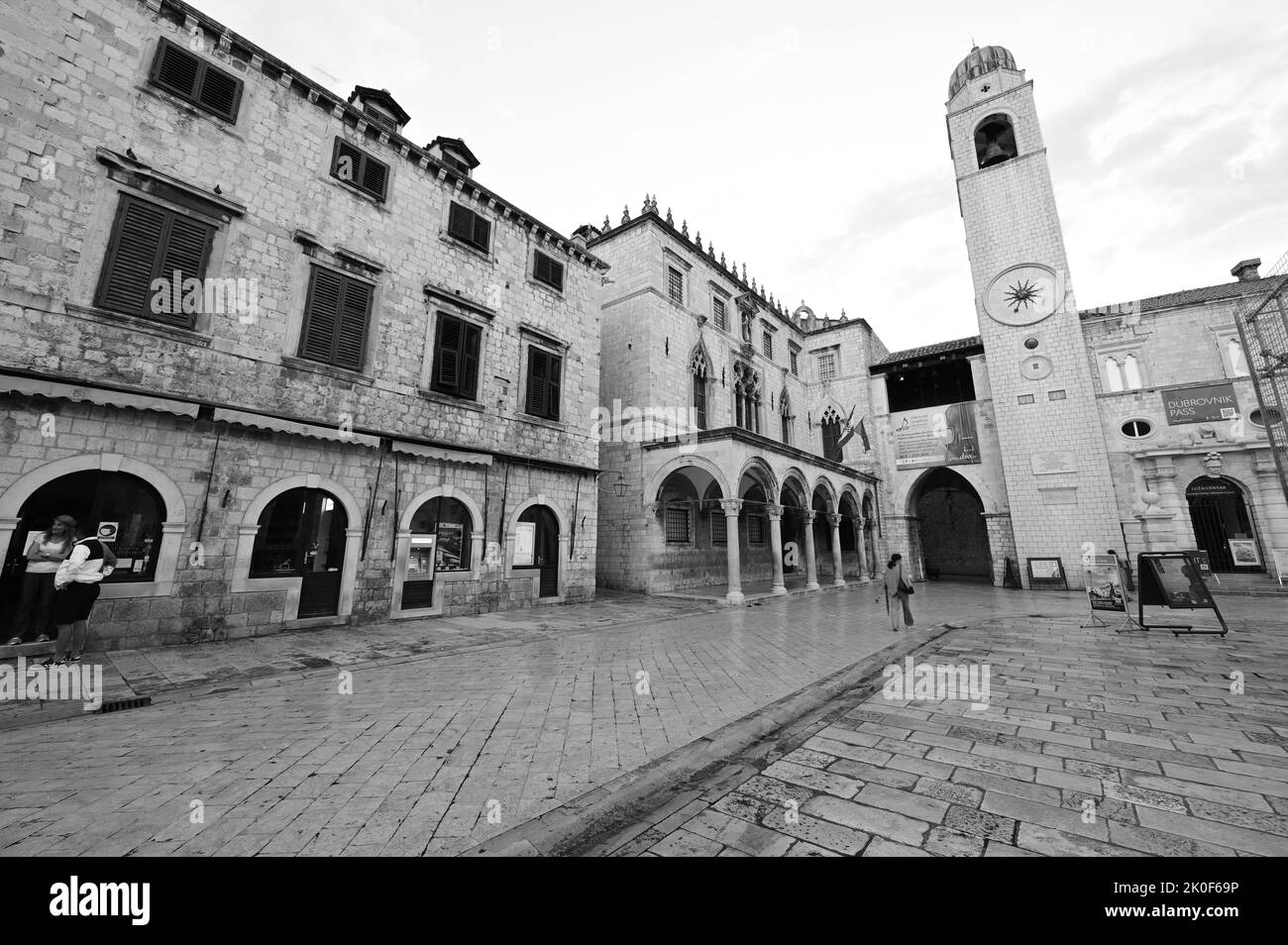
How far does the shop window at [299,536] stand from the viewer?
28.9ft

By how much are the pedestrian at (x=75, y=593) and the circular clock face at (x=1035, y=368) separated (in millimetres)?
26521

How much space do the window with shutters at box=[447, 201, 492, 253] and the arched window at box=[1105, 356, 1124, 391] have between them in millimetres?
23069

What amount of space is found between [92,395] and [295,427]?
249cm

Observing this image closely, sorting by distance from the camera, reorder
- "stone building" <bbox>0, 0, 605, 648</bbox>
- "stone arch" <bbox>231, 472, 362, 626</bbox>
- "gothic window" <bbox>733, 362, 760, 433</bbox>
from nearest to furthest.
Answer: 1. "stone building" <bbox>0, 0, 605, 648</bbox>
2. "stone arch" <bbox>231, 472, 362, 626</bbox>
3. "gothic window" <bbox>733, 362, 760, 433</bbox>

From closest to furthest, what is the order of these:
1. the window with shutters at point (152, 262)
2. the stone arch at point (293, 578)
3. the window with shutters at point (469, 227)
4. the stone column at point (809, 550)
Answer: the window with shutters at point (152, 262) → the stone arch at point (293, 578) → the window with shutters at point (469, 227) → the stone column at point (809, 550)

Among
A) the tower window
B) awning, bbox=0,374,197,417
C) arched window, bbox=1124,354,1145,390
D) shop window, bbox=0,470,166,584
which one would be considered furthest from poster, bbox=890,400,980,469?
shop window, bbox=0,470,166,584

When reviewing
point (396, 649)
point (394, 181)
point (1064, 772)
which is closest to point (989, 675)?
point (1064, 772)

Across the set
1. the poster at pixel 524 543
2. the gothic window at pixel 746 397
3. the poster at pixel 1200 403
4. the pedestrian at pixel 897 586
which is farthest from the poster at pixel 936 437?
the poster at pixel 524 543

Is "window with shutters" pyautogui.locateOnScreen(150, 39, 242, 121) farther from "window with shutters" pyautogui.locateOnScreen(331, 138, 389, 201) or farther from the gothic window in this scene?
the gothic window

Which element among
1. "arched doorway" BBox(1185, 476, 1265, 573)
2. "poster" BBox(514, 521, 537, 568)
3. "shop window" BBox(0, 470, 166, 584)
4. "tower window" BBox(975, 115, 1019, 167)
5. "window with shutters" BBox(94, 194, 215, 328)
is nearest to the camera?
"shop window" BBox(0, 470, 166, 584)

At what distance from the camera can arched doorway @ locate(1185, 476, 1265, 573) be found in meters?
16.9

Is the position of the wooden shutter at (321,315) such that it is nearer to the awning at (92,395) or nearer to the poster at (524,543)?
the awning at (92,395)

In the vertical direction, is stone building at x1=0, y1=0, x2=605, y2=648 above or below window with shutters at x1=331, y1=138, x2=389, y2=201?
below
